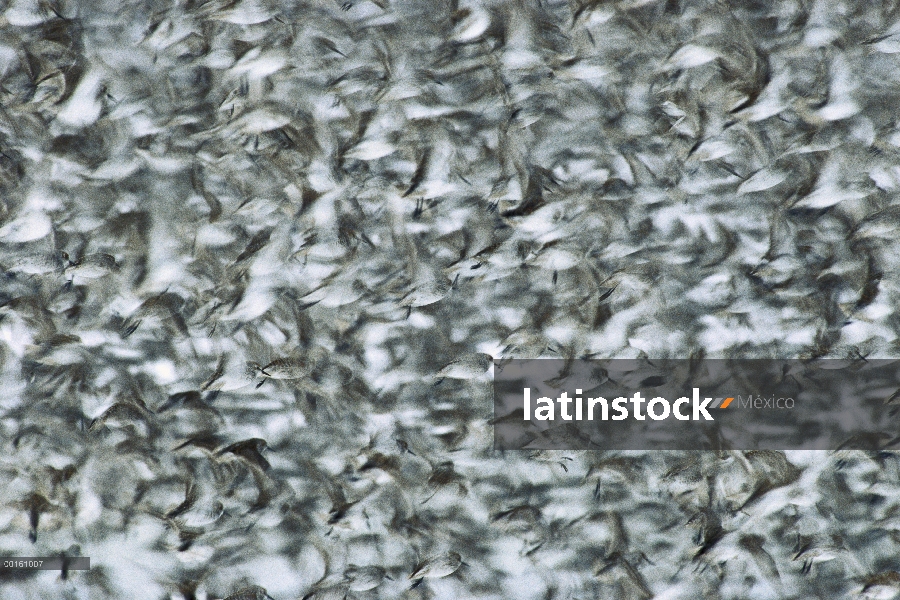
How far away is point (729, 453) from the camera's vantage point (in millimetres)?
391

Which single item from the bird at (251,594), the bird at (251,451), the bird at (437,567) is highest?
the bird at (251,451)

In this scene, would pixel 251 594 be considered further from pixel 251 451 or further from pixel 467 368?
pixel 467 368

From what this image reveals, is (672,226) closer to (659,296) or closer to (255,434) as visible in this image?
(659,296)

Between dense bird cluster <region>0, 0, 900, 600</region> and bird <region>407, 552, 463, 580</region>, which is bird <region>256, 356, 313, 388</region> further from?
bird <region>407, 552, 463, 580</region>

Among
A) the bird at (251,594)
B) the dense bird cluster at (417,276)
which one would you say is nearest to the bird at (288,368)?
the dense bird cluster at (417,276)

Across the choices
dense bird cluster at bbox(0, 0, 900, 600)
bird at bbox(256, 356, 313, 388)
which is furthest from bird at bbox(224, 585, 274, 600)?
bird at bbox(256, 356, 313, 388)

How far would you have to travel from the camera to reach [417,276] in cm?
39

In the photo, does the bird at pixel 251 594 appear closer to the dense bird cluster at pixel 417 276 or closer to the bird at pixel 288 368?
the dense bird cluster at pixel 417 276

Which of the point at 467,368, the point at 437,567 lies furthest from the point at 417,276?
the point at 437,567

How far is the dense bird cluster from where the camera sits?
38cm

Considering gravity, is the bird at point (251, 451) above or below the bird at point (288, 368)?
below

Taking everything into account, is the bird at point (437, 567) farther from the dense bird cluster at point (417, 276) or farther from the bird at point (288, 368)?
the bird at point (288, 368)

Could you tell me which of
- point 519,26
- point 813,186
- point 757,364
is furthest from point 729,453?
point 519,26

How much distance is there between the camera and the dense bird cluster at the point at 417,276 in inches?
15.1
